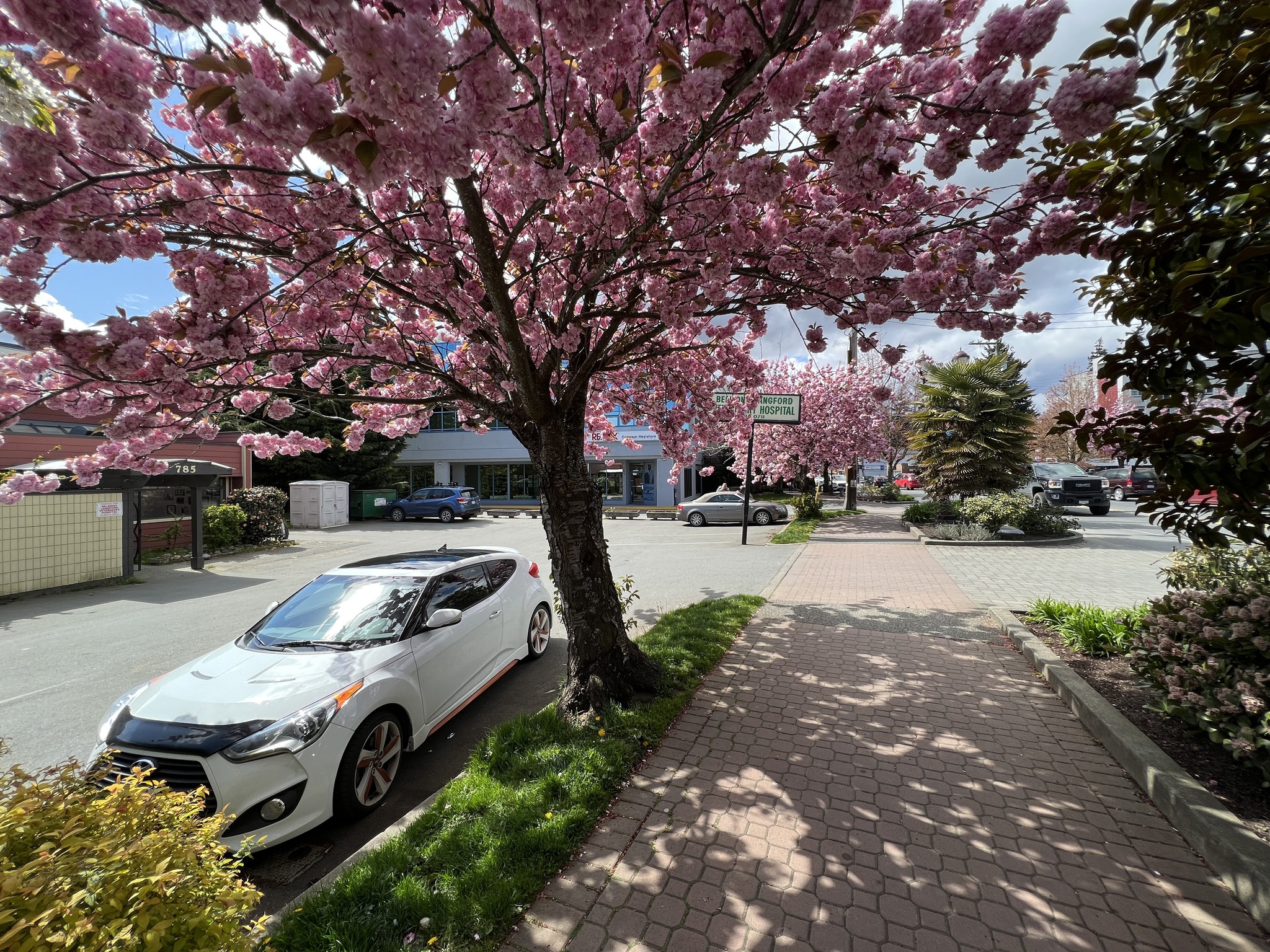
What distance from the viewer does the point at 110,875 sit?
1354 millimetres

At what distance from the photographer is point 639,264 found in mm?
4078

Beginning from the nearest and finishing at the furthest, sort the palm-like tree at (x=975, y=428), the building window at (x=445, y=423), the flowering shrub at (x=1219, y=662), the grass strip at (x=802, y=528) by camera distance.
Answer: the flowering shrub at (x=1219, y=662), the palm-like tree at (x=975, y=428), the grass strip at (x=802, y=528), the building window at (x=445, y=423)

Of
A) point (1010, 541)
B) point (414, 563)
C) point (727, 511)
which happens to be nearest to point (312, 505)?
point (727, 511)

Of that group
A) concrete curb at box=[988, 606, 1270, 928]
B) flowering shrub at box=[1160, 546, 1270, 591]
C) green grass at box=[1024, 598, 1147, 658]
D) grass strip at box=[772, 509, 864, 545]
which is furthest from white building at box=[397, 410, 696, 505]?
concrete curb at box=[988, 606, 1270, 928]

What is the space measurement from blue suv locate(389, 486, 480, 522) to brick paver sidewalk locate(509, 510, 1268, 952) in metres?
22.5

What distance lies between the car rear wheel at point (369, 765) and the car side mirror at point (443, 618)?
705mm

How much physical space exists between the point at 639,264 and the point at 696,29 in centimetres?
158

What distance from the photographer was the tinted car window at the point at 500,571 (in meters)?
5.45

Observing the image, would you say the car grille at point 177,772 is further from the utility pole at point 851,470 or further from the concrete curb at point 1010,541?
the utility pole at point 851,470

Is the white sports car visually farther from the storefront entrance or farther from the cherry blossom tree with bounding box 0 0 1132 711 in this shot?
the storefront entrance

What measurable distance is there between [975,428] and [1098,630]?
12257 millimetres

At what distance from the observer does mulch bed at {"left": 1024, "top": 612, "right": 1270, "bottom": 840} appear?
9.35 ft

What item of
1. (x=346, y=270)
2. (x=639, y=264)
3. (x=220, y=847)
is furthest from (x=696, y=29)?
(x=220, y=847)

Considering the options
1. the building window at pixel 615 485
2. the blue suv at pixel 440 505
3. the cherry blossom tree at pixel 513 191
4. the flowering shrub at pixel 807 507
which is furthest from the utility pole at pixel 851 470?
the cherry blossom tree at pixel 513 191
